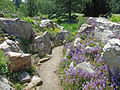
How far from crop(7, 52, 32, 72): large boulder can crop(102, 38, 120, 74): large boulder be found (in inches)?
126

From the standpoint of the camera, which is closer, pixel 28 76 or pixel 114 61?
pixel 114 61

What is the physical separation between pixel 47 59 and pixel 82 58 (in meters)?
2.84

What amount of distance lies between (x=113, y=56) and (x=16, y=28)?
245 inches

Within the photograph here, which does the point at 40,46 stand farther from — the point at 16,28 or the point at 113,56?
the point at 113,56

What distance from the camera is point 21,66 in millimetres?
5707

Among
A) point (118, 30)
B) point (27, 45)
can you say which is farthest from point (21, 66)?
point (118, 30)

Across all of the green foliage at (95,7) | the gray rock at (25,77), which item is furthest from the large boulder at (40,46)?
the green foliage at (95,7)

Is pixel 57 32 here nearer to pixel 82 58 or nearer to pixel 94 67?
pixel 82 58

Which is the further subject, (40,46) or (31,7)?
(31,7)

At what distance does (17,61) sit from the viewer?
5.42 m

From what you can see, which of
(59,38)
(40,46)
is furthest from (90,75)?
(59,38)

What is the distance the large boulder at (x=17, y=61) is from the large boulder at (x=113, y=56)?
3.20 m

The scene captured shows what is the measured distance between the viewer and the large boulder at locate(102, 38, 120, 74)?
3.76 meters

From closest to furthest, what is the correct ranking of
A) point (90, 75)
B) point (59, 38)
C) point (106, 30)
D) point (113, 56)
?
point (113, 56) < point (90, 75) < point (106, 30) < point (59, 38)
